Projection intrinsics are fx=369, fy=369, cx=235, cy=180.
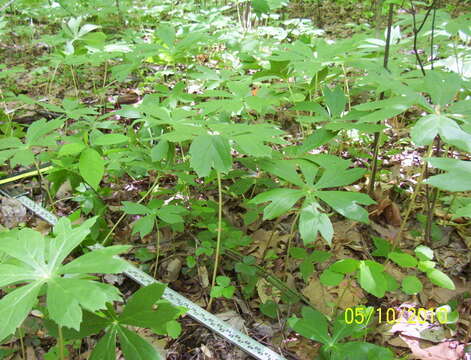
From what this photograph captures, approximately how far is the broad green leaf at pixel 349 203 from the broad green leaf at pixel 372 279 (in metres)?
0.19

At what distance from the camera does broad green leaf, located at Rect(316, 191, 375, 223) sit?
1.36 metres

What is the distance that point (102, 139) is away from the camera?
1.86 metres

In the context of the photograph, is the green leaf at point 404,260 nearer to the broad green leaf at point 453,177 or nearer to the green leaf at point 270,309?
the broad green leaf at point 453,177

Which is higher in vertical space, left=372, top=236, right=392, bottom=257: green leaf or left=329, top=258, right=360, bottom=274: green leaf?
left=329, top=258, right=360, bottom=274: green leaf

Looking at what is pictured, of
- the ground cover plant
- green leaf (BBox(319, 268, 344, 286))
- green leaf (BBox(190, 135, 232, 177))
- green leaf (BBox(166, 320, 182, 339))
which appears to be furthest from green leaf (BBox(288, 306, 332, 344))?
green leaf (BBox(190, 135, 232, 177))

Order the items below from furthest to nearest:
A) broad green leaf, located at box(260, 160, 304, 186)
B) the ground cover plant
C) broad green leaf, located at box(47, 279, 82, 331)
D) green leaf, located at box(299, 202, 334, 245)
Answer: broad green leaf, located at box(260, 160, 304, 186)
green leaf, located at box(299, 202, 334, 245)
the ground cover plant
broad green leaf, located at box(47, 279, 82, 331)

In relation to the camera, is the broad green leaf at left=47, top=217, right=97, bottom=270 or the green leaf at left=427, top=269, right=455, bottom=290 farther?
the green leaf at left=427, top=269, right=455, bottom=290

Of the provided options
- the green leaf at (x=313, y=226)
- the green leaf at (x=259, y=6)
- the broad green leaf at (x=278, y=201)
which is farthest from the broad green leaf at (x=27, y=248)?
the green leaf at (x=259, y=6)

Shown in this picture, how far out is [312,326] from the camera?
54.1 inches

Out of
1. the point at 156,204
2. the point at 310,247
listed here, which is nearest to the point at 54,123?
the point at 156,204

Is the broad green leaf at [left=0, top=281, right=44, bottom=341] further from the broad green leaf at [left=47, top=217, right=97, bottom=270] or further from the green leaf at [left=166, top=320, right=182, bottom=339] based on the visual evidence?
the green leaf at [left=166, top=320, right=182, bottom=339]

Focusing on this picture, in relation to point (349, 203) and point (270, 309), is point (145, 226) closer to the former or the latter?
point (270, 309)

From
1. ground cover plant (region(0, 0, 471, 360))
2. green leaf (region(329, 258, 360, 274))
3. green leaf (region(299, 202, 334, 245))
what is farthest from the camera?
green leaf (region(329, 258, 360, 274))
